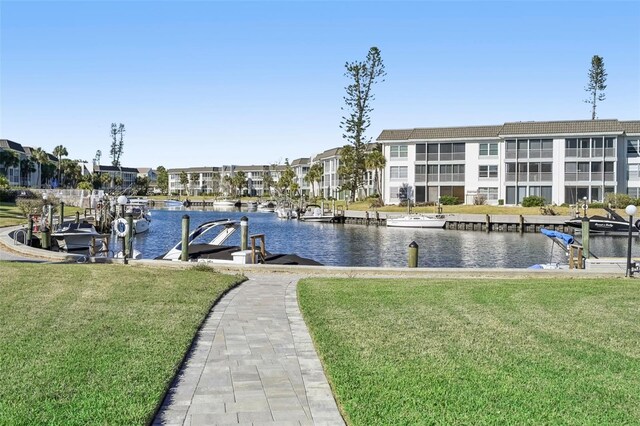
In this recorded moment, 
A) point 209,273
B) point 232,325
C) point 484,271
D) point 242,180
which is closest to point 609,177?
point 484,271

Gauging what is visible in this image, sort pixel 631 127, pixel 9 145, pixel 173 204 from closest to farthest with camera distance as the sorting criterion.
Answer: pixel 631 127, pixel 9 145, pixel 173 204

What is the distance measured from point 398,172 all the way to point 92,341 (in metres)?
78.0

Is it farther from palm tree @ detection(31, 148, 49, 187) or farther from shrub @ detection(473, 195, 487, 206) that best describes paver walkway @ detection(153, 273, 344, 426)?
palm tree @ detection(31, 148, 49, 187)

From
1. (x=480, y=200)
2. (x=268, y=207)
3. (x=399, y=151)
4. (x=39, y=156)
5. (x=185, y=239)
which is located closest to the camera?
(x=185, y=239)

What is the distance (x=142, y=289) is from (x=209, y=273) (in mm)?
4106

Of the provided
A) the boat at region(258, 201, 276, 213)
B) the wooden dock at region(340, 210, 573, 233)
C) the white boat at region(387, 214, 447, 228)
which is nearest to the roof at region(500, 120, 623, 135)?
the wooden dock at region(340, 210, 573, 233)

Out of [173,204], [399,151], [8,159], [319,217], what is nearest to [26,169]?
[8,159]

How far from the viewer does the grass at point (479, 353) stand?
6621 millimetres

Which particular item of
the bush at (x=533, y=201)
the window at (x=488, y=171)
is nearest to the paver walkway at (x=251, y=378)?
the bush at (x=533, y=201)

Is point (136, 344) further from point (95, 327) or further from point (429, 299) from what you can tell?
point (429, 299)

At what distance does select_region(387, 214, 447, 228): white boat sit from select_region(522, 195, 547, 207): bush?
437 inches

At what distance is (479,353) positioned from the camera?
8.95 m

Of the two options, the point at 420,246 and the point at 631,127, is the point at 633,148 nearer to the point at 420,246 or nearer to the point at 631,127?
the point at 631,127

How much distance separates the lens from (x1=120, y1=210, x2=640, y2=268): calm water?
125 ft
